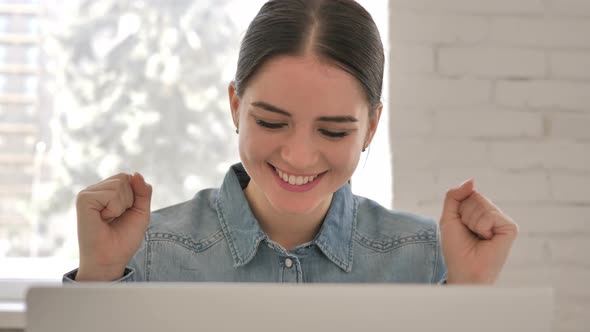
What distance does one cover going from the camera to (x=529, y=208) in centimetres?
225

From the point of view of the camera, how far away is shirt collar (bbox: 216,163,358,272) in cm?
151

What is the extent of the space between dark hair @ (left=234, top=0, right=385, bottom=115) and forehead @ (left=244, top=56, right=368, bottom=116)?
0.02 meters

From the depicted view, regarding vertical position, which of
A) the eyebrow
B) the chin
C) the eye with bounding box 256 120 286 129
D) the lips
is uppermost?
the eyebrow

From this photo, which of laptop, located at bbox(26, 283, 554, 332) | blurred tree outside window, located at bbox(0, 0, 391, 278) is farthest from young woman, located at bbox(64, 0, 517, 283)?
blurred tree outside window, located at bbox(0, 0, 391, 278)

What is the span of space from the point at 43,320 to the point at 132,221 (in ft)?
2.07

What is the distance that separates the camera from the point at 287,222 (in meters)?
1.54

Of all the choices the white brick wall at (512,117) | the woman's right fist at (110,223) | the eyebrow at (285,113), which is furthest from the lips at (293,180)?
the white brick wall at (512,117)

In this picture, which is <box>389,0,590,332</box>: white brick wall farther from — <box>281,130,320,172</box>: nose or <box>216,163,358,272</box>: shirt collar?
<box>281,130,320,172</box>: nose

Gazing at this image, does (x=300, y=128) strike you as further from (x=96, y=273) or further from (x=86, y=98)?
(x=86, y=98)

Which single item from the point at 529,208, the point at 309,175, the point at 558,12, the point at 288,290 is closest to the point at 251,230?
the point at 309,175

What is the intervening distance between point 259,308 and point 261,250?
836mm

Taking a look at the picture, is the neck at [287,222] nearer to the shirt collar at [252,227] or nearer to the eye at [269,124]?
the shirt collar at [252,227]

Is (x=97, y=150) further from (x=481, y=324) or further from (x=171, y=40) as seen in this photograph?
(x=481, y=324)

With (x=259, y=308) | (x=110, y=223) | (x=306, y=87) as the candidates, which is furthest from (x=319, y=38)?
(x=259, y=308)
